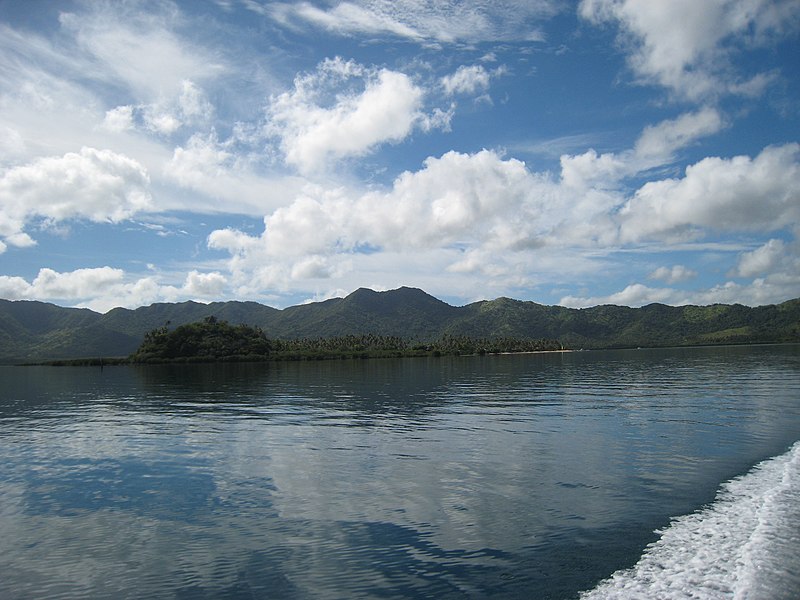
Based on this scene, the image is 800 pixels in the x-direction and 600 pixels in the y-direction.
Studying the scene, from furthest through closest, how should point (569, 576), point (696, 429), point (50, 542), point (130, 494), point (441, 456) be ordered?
point (696, 429) → point (441, 456) → point (130, 494) → point (50, 542) → point (569, 576)

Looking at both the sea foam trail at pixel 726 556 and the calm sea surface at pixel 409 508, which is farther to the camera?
the calm sea surface at pixel 409 508

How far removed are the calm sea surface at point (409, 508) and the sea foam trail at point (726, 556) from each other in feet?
0.27

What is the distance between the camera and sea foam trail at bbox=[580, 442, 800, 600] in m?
15.3

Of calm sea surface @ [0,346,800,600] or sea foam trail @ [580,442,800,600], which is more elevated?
sea foam trail @ [580,442,800,600]

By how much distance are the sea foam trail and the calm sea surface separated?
0.08 meters

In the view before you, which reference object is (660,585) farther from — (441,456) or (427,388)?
(427,388)

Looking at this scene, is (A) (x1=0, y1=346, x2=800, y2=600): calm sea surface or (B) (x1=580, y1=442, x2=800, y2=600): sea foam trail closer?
(B) (x1=580, y1=442, x2=800, y2=600): sea foam trail

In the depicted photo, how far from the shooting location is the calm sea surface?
1672cm

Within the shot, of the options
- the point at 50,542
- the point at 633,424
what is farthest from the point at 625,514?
the point at 633,424

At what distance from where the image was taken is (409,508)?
24.1 meters

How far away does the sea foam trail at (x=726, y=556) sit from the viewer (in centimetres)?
1527

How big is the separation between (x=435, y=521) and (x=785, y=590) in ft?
38.6

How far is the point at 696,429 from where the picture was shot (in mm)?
43281

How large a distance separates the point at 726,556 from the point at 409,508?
39.6 ft
